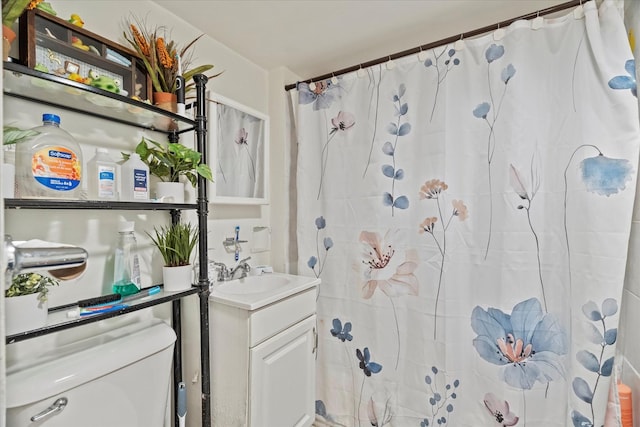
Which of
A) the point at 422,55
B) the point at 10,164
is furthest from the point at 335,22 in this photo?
the point at 10,164

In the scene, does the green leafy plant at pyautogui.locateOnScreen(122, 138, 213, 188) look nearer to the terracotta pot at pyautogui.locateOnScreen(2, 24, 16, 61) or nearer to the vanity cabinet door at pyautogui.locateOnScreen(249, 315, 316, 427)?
the terracotta pot at pyautogui.locateOnScreen(2, 24, 16, 61)

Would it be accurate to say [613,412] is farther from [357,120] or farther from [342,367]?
[357,120]

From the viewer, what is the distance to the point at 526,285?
1.29 m

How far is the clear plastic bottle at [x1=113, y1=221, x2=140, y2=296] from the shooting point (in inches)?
41.6

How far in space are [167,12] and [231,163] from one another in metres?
0.71

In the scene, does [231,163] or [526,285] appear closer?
[526,285]

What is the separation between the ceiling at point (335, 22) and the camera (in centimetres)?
132

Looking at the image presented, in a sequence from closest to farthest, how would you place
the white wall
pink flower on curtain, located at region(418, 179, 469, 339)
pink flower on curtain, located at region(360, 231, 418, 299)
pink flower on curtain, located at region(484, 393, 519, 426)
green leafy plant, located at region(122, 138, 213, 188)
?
the white wall
green leafy plant, located at region(122, 138, 213, 188)
pink flower on curtain, located at region(484, 393, 519, 426)
pink flower on curtain, located at region(418, 179, 469, 339)
pink flower on curtain, located at region(360, 231, 418, 299)

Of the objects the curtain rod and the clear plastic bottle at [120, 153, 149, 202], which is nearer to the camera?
the clear plastic bottle at [120, 153, 149, 202]

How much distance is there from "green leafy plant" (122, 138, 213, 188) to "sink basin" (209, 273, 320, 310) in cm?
50

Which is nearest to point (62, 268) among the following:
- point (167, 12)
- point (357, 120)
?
point (167, 12)

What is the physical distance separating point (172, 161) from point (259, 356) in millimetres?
840

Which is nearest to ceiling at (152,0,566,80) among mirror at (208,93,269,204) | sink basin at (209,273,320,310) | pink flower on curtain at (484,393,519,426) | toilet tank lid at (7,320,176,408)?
mirror at (208,93,269,204)

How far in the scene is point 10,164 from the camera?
77 centimetres
